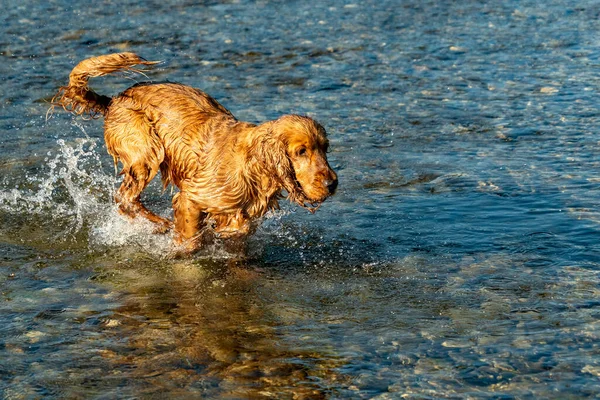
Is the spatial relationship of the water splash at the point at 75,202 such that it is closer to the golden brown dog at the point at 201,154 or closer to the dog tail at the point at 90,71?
the golden brown dog at the point at 201,154

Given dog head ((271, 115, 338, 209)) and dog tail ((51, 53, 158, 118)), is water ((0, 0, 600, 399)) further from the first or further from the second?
dog tail ((51, 53, 158, 118))

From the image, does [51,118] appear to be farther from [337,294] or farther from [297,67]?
[337,294]

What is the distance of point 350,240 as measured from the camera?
7.54m

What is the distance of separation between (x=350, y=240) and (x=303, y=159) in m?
1.47

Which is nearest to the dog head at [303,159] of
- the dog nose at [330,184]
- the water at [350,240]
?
the dog nose at [330,184]

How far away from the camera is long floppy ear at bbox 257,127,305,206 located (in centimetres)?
629

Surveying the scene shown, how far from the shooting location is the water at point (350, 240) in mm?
5402

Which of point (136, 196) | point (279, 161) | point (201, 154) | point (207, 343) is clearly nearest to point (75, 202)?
point (136, 196)

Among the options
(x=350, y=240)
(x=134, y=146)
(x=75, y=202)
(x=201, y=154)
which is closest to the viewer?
(x=201, y=154)

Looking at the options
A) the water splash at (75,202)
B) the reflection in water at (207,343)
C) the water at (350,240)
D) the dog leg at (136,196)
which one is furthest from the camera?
the water splash at (75,202)

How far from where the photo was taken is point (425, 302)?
Result: 632 cm

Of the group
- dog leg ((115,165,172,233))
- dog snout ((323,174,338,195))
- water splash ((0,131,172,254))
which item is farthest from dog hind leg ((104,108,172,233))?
dog snout ((323,174,338,195))

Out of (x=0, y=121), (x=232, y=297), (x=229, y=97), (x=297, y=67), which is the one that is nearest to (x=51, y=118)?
(x=0, y=121)

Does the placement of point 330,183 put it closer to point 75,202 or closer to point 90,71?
point 90,71
